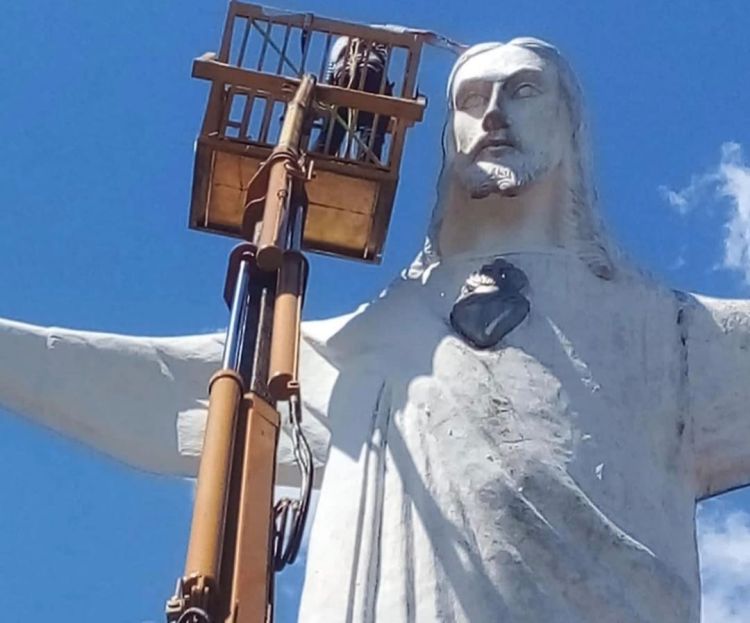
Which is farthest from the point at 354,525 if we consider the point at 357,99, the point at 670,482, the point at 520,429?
the point at 357,99

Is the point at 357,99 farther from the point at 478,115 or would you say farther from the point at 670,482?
the point at 670,482

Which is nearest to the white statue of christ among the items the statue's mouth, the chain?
the statue's mouth

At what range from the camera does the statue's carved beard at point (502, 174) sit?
720 centimetres

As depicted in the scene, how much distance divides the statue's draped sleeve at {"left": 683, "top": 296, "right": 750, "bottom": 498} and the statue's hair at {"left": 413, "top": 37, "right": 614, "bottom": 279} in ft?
1.23

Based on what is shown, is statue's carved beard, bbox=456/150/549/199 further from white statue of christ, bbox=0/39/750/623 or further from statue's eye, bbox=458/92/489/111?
statue's eye, bbox=458/92/489/111

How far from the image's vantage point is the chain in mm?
5031

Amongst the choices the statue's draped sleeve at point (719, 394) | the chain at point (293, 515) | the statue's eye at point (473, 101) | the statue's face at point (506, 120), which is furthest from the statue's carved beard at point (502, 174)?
the chain at point (293, 515)

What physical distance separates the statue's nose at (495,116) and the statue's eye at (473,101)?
1.4 inches

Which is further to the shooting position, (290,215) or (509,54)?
(509,54)

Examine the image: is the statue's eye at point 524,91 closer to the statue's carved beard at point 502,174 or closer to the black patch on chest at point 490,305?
the statue's carved beard at point 502,174

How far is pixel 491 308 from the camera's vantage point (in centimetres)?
686

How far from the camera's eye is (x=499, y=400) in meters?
6.53

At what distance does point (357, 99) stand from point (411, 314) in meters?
0.70

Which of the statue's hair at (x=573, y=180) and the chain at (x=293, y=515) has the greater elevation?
the statue's hair at (x=573, y=180)
